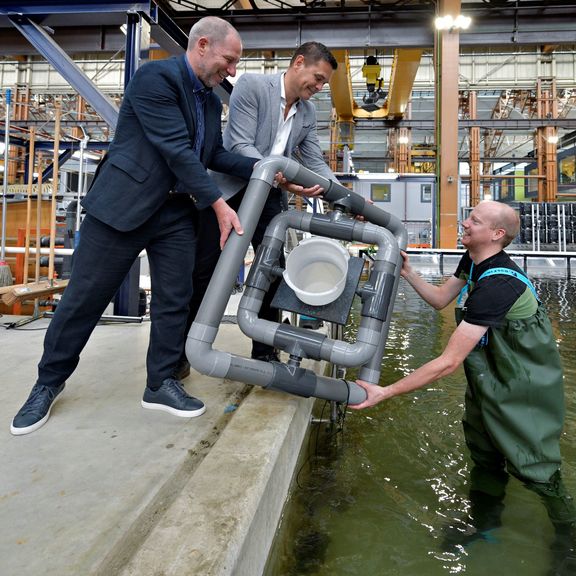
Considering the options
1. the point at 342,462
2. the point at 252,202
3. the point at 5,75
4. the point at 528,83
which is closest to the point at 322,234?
the point at 252,202

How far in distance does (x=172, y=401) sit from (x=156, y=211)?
2.23ft

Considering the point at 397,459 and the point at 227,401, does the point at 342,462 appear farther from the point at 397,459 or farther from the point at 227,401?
the point at 227,401

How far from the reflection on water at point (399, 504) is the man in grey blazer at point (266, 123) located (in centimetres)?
58

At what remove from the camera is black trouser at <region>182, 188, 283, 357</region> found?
192 centimetres

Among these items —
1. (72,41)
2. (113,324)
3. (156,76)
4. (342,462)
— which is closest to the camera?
(156,76)

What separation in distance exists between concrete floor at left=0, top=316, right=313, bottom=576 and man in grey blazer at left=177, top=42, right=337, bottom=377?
1.29ft

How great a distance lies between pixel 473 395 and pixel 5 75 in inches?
863

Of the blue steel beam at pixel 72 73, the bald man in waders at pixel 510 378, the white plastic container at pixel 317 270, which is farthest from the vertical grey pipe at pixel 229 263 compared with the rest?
the blue steel beam at pixel 72 73

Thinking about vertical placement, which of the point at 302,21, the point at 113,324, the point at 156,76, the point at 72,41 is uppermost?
the point at 302,21

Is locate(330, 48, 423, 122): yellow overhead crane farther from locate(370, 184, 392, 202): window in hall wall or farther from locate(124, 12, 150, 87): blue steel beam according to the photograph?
locate(124, 12, 150, 87): blue steel beam

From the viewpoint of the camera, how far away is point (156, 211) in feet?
5.25

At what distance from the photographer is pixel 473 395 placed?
5.45 feet

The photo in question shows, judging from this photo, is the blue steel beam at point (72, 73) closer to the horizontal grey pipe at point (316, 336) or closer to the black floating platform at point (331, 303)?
the horizontal grey pipe at point (316, 336)

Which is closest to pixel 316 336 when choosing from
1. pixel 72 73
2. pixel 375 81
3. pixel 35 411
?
pixel 35 411
